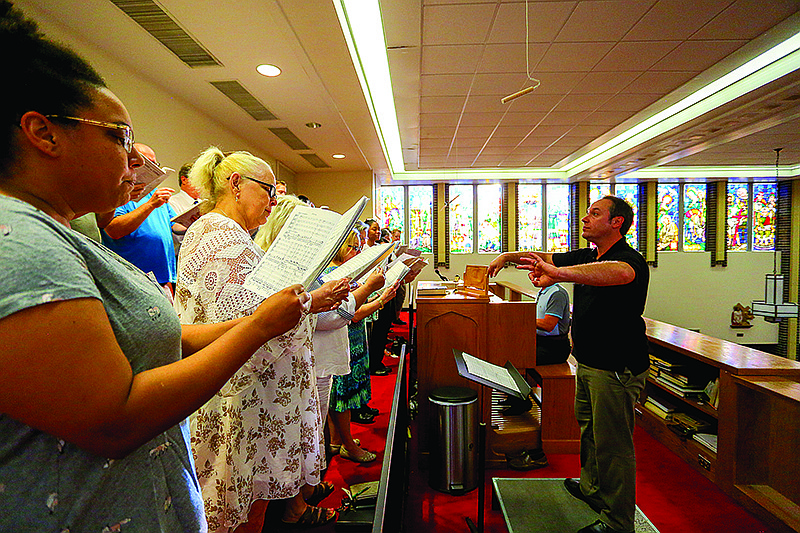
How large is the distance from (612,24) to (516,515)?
138 inches

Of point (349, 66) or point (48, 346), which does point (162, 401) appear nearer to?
point (48, 346)

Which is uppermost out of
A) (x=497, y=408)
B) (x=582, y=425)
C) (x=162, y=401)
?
(x=162, y=401)

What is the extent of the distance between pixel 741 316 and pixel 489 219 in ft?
21.0

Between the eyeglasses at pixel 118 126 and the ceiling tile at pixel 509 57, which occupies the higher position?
the ceiling tile at pixel 509 57

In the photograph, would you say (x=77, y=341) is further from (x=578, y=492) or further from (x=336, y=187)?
(x=336, y=187)

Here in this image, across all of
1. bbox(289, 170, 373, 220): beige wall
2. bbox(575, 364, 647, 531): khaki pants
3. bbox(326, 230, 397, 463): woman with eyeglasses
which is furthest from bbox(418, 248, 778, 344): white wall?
bbox(575, 364, 647, 531): khaki pants

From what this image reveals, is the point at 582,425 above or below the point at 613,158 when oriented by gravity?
below

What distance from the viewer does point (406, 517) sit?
2387mm

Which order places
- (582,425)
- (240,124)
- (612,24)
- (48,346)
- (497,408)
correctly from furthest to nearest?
(240,124) < (497,408) < (612,24) < (582,425) < (48,346)

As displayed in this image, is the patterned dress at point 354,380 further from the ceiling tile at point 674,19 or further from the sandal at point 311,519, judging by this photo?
the ceiling tile at point 674,19

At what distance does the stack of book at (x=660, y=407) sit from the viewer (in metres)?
3.42

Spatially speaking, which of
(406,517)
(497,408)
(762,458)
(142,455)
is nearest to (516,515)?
(406,517)

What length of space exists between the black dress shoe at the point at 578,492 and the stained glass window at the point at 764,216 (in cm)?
1086

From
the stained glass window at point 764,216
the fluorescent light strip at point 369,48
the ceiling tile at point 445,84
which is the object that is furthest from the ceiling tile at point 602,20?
the stained glass window at point 764,216
